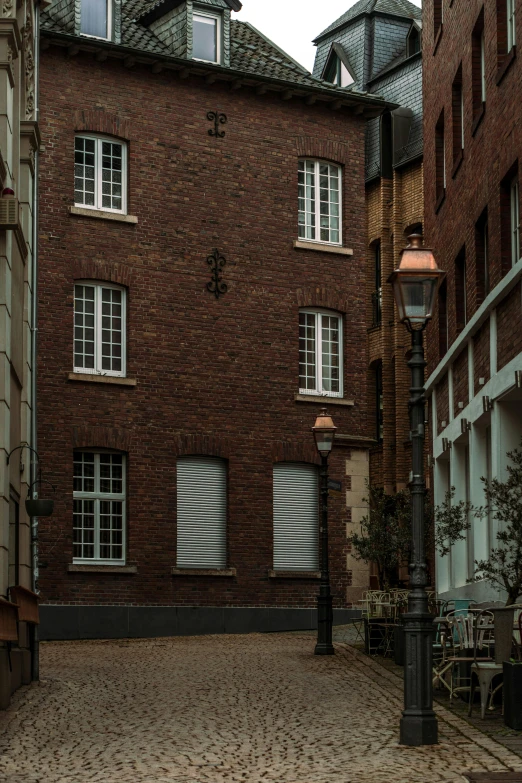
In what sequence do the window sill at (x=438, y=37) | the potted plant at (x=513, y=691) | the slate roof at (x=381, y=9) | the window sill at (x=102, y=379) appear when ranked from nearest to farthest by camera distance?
the potted plant at (x=513, y=691) → the window sill at (x=438, y=37) → the window sill at (x=102, y=379) → the slate roof at (x=381, y=9)

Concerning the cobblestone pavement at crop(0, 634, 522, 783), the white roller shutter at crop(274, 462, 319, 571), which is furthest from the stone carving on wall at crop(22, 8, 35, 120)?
the white roller shutter at crop(274, 462, 319, 571)

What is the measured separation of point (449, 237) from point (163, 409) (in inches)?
279

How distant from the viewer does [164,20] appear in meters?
31.6

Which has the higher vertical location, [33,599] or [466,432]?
[466,432]

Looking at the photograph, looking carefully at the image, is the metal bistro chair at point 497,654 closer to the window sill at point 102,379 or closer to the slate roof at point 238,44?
the window sill at point 102,379

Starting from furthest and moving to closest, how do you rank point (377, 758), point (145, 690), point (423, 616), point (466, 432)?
point (466, 432), point (145, 690), point (423, 616), point (377, 758)

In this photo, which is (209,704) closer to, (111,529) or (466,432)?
(466,432)

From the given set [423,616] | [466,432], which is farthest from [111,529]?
[423,616]

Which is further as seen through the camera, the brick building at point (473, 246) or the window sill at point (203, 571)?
the window sill at point (203, 571)

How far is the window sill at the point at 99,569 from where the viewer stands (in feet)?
91.8

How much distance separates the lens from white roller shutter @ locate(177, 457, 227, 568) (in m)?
29.7

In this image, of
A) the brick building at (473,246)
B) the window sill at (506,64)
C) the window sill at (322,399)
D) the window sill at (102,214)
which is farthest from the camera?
the window sill at (322,399)

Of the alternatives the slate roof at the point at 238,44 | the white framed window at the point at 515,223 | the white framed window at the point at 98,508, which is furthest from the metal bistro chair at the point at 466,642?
the slate roof at the point at 238,44

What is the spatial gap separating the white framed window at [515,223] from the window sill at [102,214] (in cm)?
1087
